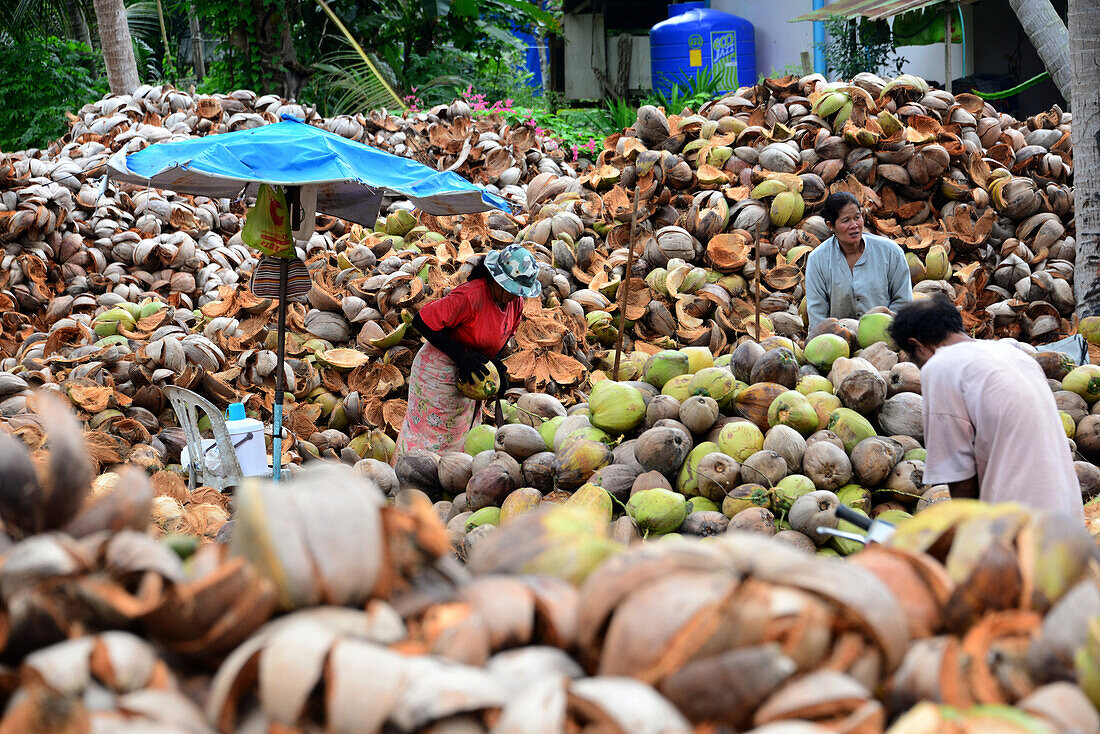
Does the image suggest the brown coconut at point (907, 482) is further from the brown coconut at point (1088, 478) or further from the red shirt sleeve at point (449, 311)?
the red shirt sleeve at point (449, 311)

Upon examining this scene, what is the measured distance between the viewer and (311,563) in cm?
104

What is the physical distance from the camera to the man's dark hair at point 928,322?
2.80m

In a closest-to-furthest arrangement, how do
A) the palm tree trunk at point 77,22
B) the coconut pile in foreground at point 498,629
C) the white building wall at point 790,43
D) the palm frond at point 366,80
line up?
the coconut pile in foreground at point 498,629, the palm frond at point 366,80, the white building wall at point 790,43, the palm tree trunk at point 77,22

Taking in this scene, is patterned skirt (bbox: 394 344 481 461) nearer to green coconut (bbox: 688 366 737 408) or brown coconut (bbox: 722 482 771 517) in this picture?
green coconut (bbox: 688 366 737 408)

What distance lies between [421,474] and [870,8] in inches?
365

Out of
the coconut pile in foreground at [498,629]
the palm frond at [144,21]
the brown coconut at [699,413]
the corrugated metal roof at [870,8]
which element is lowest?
the brown coconut at [699,413]

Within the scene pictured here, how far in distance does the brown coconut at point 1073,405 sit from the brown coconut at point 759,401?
3.68 feet

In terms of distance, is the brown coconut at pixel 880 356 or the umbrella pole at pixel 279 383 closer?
the brown coconut at pixel 880 356

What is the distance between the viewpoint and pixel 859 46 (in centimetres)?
1316

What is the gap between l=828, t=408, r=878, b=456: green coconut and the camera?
3459mm

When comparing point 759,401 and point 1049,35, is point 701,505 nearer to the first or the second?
point 759,401

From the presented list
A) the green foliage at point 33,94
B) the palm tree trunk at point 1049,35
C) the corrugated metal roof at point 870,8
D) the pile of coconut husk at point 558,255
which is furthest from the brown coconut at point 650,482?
the green foliage at point 33,94

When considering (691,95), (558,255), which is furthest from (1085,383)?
(691,95)

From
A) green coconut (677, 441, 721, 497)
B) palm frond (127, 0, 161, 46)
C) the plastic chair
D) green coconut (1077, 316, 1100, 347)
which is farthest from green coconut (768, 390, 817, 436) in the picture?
palm frond (127, 0, 161, 46)
